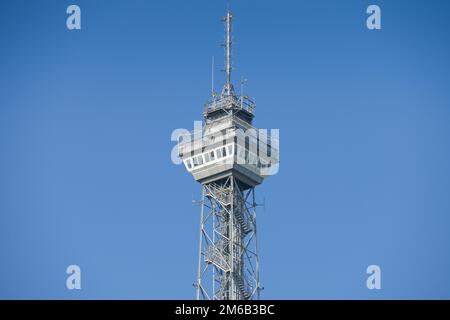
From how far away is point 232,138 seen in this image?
7436 inches
